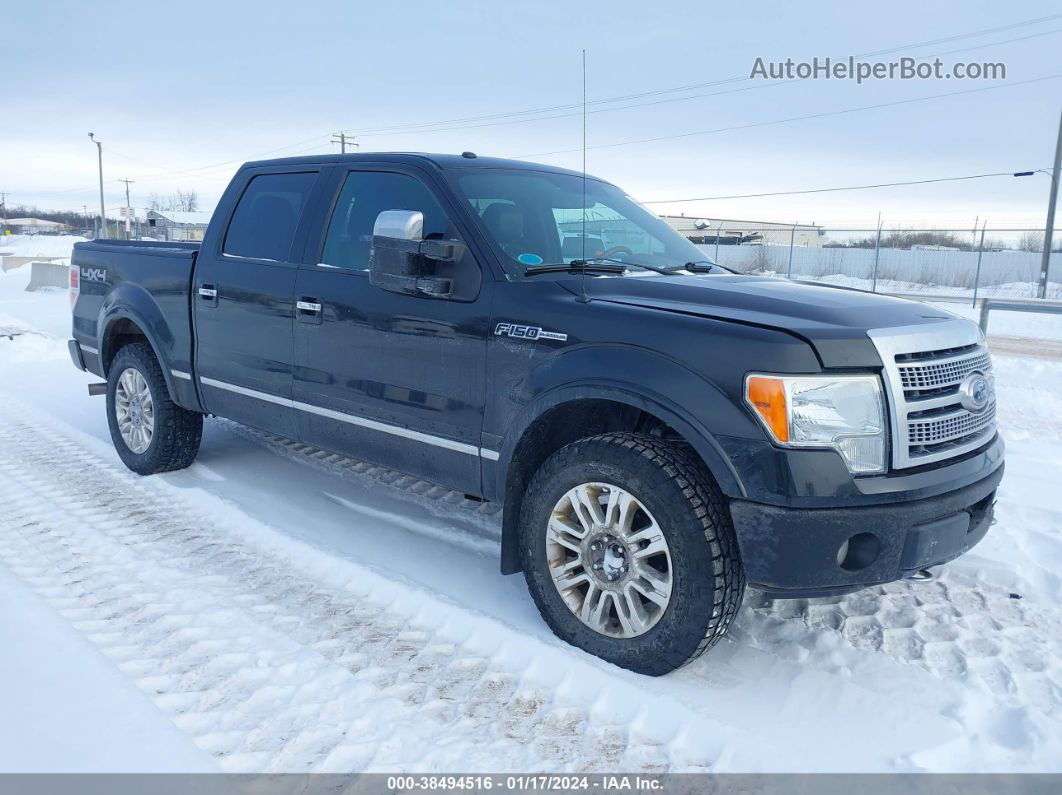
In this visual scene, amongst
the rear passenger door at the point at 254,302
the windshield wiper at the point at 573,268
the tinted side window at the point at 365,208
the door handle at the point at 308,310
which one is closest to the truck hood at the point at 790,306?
the windshield wiper at the point at 573,268

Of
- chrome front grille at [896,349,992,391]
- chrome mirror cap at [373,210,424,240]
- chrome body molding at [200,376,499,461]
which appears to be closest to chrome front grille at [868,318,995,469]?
chrome front grille at [896,349,992,391]

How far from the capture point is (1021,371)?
9.64 meters

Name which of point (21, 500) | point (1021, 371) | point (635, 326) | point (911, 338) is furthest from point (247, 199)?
point (1021, 371)

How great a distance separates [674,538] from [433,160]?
2.24 metres

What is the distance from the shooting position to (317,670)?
309cm

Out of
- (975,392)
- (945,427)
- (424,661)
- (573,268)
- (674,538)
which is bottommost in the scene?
(424,661)

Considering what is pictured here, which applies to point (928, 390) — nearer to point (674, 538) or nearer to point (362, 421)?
point (674, 538)

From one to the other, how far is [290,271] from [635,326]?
222cm

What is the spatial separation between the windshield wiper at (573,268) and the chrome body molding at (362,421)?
2.68 feet

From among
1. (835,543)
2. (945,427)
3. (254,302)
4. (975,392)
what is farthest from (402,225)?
(975,392)

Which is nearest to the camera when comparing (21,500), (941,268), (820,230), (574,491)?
(574,491)

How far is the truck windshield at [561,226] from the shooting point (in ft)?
12.3

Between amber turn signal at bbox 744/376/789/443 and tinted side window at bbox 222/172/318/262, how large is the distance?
2.84 m

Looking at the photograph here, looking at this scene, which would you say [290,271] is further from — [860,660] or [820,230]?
[820,230]
